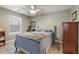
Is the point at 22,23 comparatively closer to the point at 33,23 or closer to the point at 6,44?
the point at 33,23

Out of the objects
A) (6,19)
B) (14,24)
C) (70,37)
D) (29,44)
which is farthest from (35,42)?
(70,37)

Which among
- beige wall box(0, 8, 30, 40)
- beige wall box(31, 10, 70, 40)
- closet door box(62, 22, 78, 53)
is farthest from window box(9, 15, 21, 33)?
closet door box(62, 22, 78, 53)

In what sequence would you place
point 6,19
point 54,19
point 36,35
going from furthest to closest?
point 36,35 → point 6,19 → point 54,19

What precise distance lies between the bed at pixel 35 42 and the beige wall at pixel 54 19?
0.69ft

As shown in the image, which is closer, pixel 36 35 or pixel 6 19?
pixel 6 19

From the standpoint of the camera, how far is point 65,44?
215 centimetres

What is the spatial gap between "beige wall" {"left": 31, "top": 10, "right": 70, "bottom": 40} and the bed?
8.3 inches

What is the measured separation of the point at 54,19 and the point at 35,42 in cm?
68

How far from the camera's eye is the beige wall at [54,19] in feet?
5.26

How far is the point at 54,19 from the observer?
171 cm

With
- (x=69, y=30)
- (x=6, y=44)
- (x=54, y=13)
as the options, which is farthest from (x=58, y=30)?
(x=6, y=44)

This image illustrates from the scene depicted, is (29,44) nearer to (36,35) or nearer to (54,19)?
(36,35)
